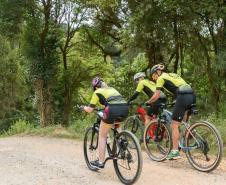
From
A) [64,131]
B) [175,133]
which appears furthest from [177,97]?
[64,131]

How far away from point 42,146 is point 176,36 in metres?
6.96

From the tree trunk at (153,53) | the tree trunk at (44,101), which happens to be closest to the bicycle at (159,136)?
Result: the tree trunk at (153,53)

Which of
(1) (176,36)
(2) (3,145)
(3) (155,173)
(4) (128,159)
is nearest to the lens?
(4) (128,159)

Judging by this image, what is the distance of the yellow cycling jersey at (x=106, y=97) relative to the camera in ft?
29.4

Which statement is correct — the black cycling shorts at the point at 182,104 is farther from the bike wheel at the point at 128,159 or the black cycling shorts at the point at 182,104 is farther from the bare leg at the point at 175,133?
the bike wheel at the point at 128,159

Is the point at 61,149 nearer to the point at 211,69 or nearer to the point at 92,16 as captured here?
the point at 211,69

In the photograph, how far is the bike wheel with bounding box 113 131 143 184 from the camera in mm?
8148

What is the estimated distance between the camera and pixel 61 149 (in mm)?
12984

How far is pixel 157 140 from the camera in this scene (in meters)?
10.7

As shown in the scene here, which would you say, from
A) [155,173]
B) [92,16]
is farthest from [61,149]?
[92,16]

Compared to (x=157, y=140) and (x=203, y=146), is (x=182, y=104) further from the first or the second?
(x=157, y=140)

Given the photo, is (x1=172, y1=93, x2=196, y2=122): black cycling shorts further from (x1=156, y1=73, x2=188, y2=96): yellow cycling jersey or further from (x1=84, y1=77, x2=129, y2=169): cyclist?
(x1=84, y1=77, x2=129, y2=169): cyclist

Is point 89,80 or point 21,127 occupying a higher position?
point 89,80

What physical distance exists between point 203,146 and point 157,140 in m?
1.53
